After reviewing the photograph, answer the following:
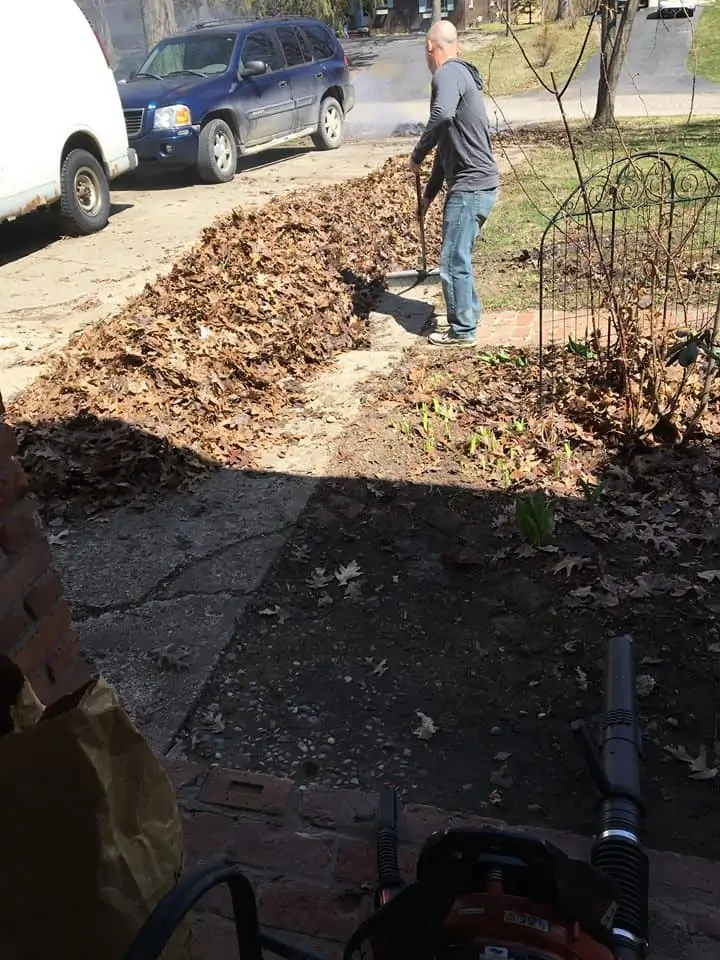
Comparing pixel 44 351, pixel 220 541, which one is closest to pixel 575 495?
pixel 220 541

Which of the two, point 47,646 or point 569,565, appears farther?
point 569,565

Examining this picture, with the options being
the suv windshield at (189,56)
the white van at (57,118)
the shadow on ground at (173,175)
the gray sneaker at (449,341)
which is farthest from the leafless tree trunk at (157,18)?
the gray sneaker at (449,341)

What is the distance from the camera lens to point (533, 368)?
561cm

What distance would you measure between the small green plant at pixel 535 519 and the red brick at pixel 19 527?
84.9 inches

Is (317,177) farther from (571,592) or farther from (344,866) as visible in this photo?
(344,866)

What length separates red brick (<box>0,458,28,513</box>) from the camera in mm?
2051

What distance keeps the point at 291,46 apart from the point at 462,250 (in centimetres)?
1016

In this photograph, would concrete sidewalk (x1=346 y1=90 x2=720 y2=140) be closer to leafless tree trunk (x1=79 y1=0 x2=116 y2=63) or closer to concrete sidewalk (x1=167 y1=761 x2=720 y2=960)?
concrete sidewalk (x1=167 y1=761 x2=720 y2=960)

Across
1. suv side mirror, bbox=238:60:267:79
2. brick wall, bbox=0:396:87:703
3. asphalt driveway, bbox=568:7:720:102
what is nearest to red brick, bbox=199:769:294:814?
brick wall, bbox=0:396:87:703

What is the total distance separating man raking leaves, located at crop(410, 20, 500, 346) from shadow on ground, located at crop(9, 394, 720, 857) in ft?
6.21

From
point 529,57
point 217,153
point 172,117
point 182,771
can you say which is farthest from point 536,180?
point 529,57

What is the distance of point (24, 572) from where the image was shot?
6.98ft

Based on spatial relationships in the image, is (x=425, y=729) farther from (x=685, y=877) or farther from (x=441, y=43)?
(x=441, y=43)

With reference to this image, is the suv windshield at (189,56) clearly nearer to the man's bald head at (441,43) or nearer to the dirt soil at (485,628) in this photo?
the man's bald head at (441,43)
